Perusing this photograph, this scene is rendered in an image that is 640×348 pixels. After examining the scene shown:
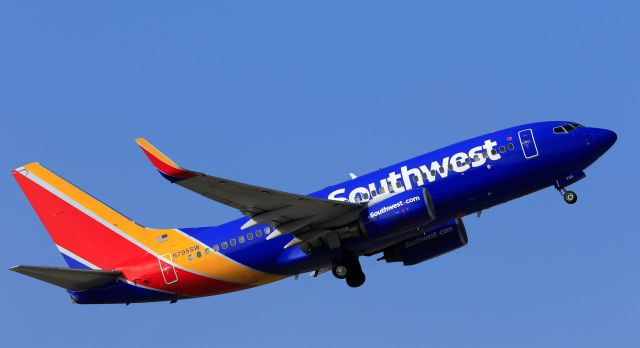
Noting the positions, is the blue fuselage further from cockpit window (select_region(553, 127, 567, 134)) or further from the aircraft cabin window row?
the aircraft cabin window row

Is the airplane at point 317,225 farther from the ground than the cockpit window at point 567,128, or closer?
closer

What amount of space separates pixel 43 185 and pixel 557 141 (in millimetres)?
24380

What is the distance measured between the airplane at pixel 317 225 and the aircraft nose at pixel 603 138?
0.05 meters

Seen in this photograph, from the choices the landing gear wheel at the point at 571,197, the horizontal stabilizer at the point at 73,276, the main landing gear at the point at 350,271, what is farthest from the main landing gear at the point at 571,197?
the horizontal stabilizer at the point at 73,276

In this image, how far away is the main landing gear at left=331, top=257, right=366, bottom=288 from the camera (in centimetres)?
5416

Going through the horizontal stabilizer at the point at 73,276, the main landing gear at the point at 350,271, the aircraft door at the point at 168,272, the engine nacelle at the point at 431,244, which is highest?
the horizontal stabilizer at the point at 73,276

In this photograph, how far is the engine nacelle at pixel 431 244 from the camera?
5600 centimetres

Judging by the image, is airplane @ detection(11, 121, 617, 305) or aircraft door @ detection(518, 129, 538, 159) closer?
airplane @ detection(11, 121, 617, 305)

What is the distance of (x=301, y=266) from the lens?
53.5 meters

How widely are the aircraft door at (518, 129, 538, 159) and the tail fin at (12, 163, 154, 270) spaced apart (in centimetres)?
1734

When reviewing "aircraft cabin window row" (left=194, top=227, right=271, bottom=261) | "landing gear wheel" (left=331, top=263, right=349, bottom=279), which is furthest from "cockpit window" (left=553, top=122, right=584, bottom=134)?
"aircraft cabin window row" (left=194, top=227, right=271, bottom=261)

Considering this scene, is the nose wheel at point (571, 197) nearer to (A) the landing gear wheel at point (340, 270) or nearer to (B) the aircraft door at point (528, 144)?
(B) the aircraft door at point (528, 144)

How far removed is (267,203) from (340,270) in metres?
6.00

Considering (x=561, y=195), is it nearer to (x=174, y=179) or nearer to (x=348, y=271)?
(x=348, y=271)
